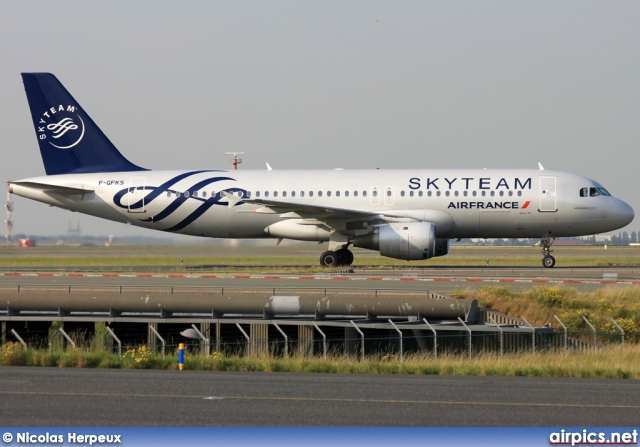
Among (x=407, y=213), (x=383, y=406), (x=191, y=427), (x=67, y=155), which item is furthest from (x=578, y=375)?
(x=67, y=155)

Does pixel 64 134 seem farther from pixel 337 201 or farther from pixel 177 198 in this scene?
pixel 337 201

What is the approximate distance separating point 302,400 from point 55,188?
32681mm

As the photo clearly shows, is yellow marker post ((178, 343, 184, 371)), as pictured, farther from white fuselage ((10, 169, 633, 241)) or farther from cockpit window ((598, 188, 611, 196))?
cockpit window ((598, 188, 611, 196))

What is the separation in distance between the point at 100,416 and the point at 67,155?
35131mm

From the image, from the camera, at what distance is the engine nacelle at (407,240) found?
39188 mm

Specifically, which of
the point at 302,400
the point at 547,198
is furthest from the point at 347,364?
the point at 547,198

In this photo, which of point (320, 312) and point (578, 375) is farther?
point (320, 312)

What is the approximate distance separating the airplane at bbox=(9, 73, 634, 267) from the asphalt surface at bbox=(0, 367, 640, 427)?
23591 millimetres

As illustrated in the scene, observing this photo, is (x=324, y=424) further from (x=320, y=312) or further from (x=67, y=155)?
(x=67, y=155)

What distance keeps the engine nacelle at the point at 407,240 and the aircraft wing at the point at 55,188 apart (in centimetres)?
1462

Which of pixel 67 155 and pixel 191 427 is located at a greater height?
pixel 67 155

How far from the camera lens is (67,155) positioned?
149 feet

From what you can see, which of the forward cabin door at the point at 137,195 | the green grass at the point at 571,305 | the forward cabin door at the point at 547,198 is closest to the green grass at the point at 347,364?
the green grass at the point at 571,305

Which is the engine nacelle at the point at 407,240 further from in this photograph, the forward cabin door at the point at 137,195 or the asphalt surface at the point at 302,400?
the asphalt surface at the point at 302,400
